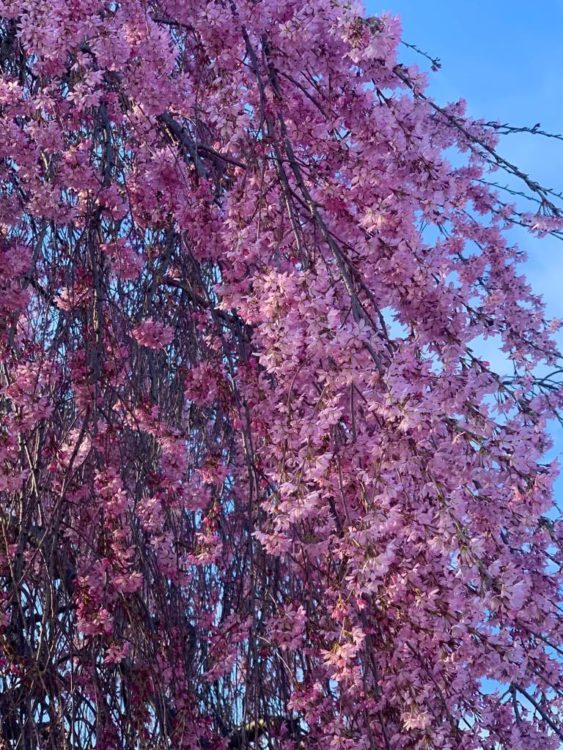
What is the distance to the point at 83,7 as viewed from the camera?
311cm

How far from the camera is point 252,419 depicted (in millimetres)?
3035

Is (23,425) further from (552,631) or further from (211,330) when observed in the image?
(552,631)

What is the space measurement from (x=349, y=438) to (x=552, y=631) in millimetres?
1046

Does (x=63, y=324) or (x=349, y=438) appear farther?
(x=63, y=324)

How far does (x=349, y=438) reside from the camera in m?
2.67

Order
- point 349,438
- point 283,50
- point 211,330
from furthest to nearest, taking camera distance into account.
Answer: point 211,330 → point 283,50 → point 349,438

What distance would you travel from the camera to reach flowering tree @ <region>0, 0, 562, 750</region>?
242cm

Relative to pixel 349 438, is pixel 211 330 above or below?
above

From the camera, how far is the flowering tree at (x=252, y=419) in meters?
2.42

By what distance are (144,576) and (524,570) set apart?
1.24m

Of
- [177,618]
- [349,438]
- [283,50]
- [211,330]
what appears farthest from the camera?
[211,330]

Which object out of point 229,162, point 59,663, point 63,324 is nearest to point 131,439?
point 63,324

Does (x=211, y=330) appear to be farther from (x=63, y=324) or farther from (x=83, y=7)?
(x=83, y=7)

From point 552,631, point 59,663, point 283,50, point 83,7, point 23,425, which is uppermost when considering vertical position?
point 83,7
